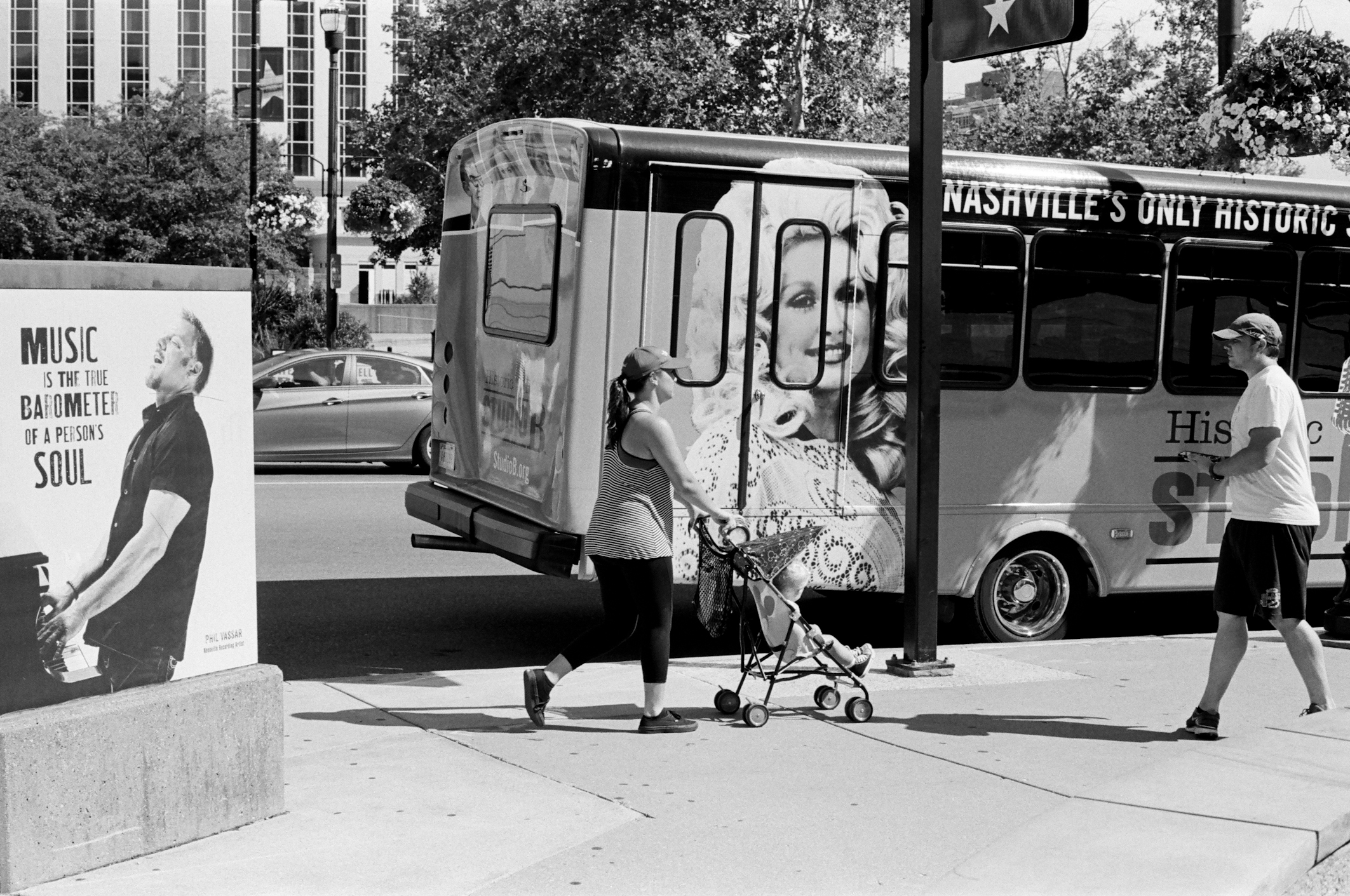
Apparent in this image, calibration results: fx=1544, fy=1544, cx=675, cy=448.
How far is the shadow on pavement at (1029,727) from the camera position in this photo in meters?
6.95

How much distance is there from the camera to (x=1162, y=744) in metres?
6.84

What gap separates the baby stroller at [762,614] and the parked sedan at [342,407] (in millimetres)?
10598

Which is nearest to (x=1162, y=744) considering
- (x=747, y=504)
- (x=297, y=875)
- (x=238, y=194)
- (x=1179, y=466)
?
(x=747, y=504)

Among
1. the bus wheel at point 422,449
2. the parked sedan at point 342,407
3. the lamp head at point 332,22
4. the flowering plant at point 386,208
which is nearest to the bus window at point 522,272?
the parked sedan at point 342,407

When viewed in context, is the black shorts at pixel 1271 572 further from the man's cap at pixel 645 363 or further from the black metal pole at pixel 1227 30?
the black metal pole at pixel 1227 30

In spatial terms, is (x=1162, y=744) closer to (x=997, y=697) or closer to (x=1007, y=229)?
(x=997, y=697)

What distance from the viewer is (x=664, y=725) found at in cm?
674

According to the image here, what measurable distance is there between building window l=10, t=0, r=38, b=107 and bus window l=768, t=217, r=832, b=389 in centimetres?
8226

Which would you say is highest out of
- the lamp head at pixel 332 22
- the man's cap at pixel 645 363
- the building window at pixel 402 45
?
the building window at pixel 402 45

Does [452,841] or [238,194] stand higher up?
[238,194]

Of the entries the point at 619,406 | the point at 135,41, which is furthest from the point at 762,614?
the point at 135,41

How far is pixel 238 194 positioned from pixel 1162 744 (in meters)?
30.7

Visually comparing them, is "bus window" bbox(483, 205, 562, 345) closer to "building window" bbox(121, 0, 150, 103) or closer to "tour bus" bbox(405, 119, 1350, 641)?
"tour bus" bbox(405, 119, 1350, 641)

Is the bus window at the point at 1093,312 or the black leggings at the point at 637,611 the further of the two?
the bus window at the point at 1093,312
